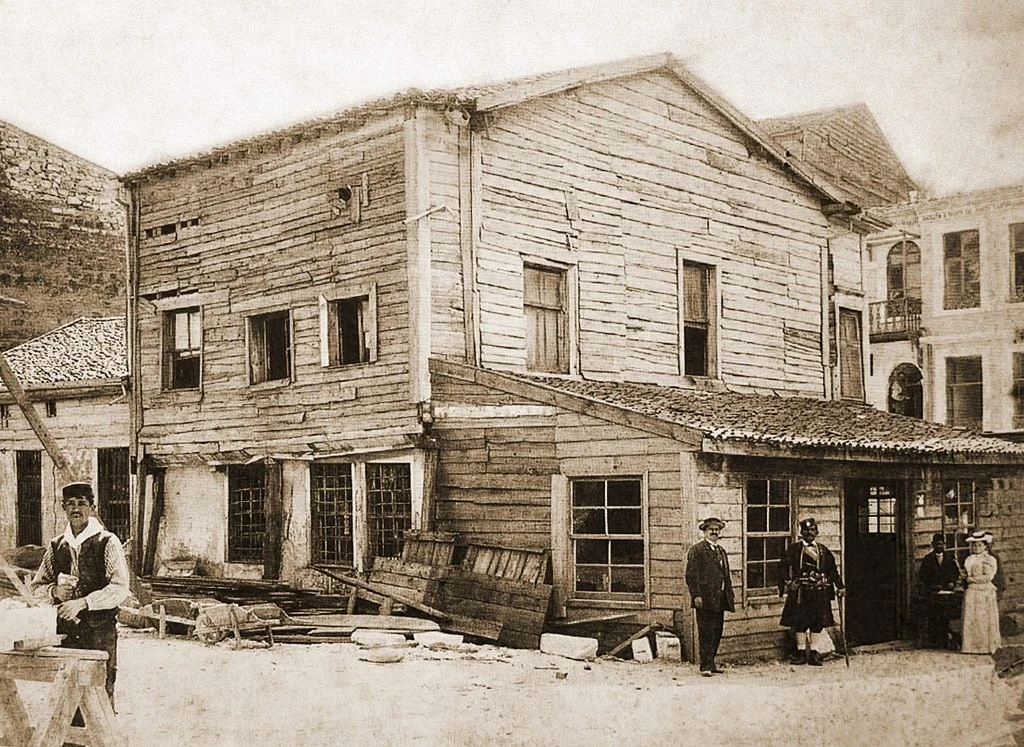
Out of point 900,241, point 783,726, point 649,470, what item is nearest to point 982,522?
point 900,241

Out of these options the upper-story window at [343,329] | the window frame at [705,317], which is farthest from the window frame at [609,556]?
the window frame at [705,317]

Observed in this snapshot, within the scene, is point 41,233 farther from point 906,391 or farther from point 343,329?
point 906,391

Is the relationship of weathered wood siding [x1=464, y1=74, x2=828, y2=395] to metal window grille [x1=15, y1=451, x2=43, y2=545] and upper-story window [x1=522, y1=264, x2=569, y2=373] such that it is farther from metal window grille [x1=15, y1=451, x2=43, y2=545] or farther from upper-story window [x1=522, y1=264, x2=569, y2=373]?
metal window grille [x1=15, y1=451, x2=43, y2=545]

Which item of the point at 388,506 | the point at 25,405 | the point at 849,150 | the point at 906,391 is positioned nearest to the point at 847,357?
the point at 906,391

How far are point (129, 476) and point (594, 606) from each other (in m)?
5.88

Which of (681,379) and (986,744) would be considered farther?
(681,379)

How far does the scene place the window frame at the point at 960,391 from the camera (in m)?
7.90

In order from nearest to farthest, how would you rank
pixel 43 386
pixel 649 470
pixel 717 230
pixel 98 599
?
pixel 98 599 < pixel 649 470 < pixel 43 386 < pixel 717 230

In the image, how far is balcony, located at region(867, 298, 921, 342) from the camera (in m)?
9.55

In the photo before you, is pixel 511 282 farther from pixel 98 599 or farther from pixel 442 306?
pixel 98 599

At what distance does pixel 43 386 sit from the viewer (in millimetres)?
11438

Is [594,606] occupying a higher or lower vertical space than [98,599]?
lower

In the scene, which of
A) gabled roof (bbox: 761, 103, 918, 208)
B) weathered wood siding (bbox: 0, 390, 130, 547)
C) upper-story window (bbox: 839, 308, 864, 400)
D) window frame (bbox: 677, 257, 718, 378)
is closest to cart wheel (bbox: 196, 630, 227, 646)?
weathered wood siding (bbox: 0, 390, 130, 547)

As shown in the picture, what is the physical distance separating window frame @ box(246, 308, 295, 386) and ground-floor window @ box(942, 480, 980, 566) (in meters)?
7.24
